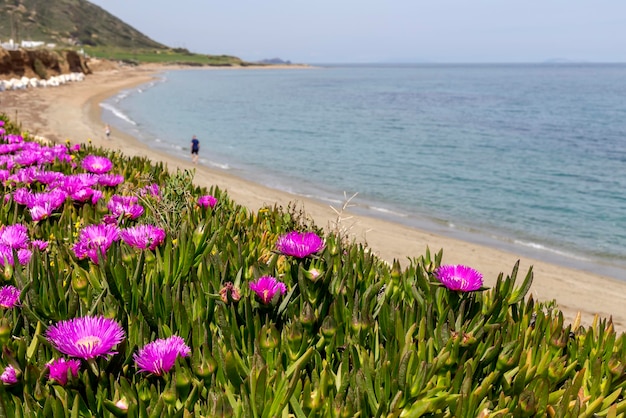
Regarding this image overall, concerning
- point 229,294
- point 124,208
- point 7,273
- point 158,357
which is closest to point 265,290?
point 229,294

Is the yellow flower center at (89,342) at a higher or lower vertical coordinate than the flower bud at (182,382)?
higher

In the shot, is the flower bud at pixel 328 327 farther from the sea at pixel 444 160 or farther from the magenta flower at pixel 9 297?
the sea at pixel 444 160

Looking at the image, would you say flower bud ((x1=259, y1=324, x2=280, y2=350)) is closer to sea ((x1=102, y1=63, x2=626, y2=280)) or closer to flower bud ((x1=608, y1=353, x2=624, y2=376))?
flower bud ((x1=608, y1=353, x2=624, y2=376))

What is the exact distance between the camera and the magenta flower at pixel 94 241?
8.11 ft

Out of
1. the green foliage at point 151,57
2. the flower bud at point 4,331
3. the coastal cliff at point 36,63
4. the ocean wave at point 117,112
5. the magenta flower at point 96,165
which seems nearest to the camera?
the flower bud at point 4,331

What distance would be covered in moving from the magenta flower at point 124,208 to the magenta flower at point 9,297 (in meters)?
0.99

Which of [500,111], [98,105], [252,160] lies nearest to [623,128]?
[500,111]

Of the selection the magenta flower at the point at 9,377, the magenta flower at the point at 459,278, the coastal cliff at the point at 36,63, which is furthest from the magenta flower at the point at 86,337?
the coastal cliff at the point at 36,63

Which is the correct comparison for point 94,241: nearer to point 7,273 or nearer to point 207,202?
point 7,273

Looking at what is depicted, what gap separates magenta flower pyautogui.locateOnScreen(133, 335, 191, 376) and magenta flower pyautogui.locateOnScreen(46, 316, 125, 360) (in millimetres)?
90

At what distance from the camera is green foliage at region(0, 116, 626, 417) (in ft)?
5.37

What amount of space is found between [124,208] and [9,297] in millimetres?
1195

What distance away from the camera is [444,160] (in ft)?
82.0

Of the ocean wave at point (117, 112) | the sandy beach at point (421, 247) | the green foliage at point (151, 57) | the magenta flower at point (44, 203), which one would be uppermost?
the green foliage at point (151, 57)
